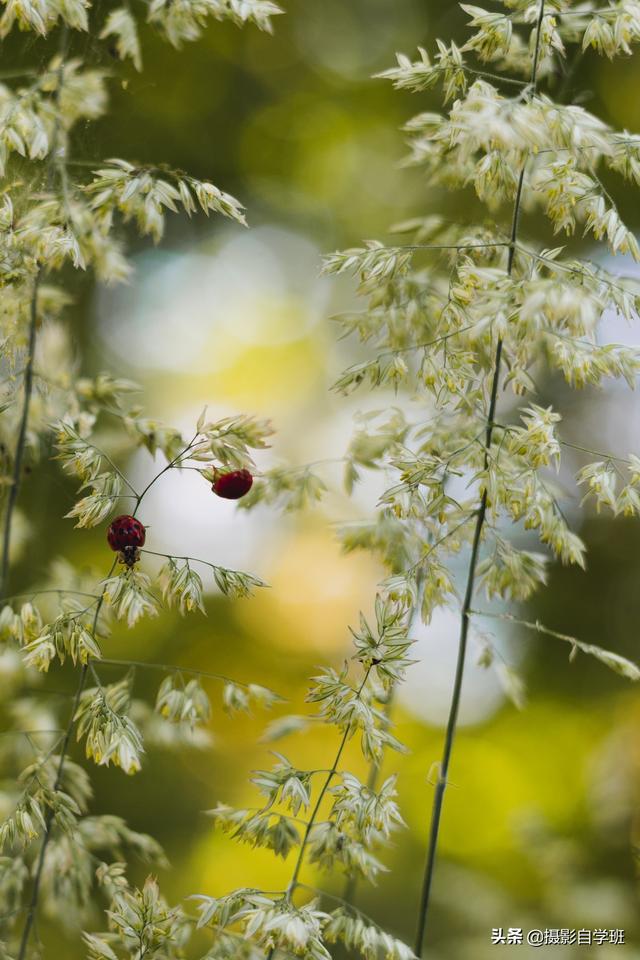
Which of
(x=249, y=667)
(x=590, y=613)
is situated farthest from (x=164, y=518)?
(x=590, y=613)

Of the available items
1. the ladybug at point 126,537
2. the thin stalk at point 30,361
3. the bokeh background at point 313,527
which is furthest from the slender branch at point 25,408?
the bokeh background at point 313,527

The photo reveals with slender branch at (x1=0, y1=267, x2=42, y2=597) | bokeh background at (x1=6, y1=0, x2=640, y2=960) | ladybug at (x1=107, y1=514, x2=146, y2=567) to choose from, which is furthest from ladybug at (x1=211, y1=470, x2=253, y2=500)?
bokeh background at (x1=6, y1=0, x2=640, y2=960)

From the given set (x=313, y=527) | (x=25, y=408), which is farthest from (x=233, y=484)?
(x=313, y=527)

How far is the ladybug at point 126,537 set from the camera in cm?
77

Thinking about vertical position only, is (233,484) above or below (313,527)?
below

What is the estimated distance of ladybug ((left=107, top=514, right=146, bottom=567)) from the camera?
2.53 feet

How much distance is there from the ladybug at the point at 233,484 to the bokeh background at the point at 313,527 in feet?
3.14

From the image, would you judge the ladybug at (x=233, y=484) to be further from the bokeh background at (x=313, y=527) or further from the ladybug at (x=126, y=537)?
the bokeh background at (x=313, y=527)

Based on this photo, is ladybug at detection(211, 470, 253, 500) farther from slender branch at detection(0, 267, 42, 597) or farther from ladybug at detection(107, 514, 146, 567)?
slender branch at detection(0, 267, 42, 597)

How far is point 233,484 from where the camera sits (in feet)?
2.69

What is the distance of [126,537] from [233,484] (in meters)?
0.13

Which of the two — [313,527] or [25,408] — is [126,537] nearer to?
[25,408]

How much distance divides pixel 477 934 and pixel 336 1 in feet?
8.93

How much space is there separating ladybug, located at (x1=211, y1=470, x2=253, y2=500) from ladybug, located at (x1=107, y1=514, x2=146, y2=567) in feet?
0.31
